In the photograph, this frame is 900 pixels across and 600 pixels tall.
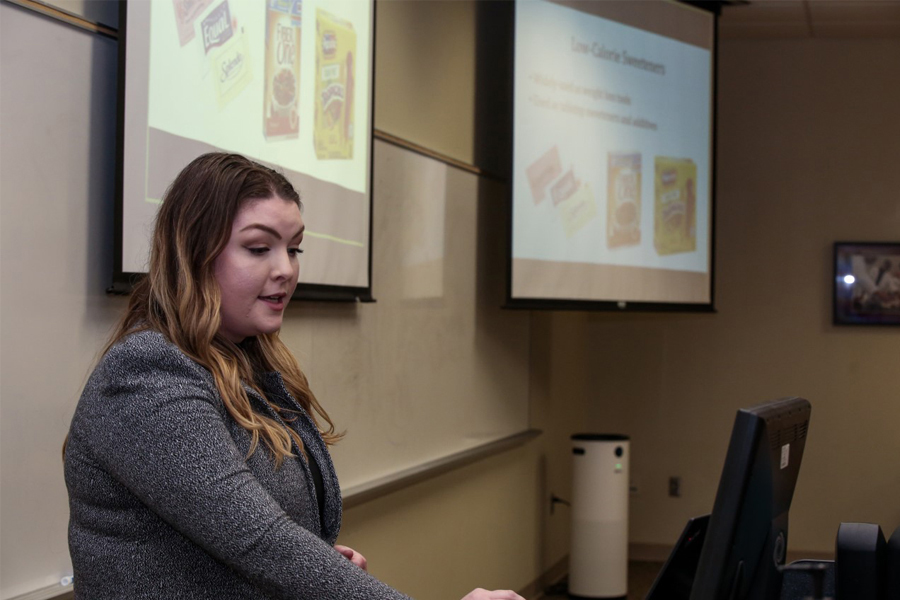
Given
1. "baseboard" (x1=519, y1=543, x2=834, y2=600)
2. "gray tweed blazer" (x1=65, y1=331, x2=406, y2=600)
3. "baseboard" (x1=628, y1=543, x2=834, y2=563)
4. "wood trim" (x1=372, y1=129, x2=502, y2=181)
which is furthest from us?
"baseboard" (x1=628, y1=543, x2=834, y2=563)

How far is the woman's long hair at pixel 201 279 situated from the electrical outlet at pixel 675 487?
4.55 metres

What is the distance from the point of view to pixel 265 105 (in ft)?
7.92

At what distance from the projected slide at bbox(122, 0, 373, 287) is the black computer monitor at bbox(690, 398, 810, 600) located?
4.30 feet

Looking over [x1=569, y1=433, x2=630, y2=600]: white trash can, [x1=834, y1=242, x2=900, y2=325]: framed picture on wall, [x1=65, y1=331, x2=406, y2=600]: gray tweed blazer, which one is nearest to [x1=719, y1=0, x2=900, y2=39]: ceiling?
[x1=834, y1=242, x2=900, y2=325]: framed picture on wall

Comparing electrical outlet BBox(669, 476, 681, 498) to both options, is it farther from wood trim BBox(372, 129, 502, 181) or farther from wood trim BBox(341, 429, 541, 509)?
wood trim BBox(372, 129, 502, 181)

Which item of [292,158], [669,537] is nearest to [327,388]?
[292,158]

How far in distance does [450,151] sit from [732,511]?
2789 millimetres

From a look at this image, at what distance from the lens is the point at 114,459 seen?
1.11m

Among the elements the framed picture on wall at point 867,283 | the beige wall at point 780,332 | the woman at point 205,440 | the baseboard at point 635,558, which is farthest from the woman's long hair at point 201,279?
the framed picture on wall at point 867,283

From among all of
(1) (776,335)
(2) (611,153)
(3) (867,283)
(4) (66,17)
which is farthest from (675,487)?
(4) (66,17)

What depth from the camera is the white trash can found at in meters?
4.46

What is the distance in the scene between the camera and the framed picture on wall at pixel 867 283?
5.36m

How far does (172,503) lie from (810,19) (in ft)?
16.4

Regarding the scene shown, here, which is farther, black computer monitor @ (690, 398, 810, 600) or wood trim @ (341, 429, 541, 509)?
wood trim @ (341, 429, 541, 509)
